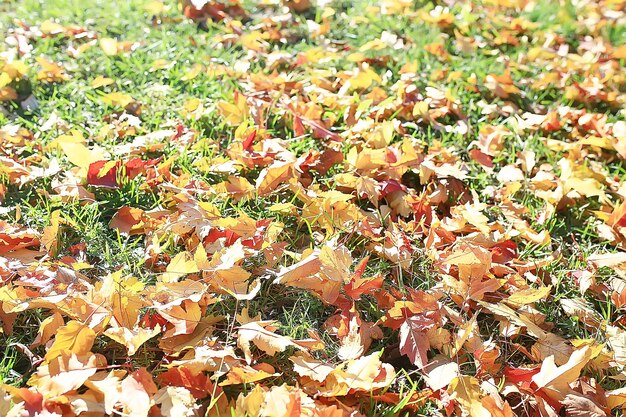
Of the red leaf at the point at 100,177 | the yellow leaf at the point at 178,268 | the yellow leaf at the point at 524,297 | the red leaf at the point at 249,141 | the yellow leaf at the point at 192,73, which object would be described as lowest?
the yellow leaf at the point at 524,297

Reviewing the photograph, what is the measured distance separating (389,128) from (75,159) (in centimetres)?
117

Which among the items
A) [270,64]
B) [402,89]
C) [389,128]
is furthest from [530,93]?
[270,64]

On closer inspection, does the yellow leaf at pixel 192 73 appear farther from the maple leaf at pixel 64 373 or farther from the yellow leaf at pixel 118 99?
the maple leaf at pixel 64 373

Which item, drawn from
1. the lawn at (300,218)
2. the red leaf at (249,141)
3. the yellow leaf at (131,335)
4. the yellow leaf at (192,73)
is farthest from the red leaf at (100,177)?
the yellow leaf at (192,73)

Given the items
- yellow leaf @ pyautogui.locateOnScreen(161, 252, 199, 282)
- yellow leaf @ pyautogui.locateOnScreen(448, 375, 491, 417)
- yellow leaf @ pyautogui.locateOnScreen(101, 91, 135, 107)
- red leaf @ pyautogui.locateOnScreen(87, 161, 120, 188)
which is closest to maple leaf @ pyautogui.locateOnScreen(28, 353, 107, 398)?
yellow leaf @ pyautogui.locateOnScreen(161, 252, 199, 282)

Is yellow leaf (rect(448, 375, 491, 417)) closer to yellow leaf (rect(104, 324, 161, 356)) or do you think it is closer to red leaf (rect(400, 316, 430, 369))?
red leaf (rect(400, 316, 430, 369))

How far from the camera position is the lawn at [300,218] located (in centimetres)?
170

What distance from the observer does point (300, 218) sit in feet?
7.23

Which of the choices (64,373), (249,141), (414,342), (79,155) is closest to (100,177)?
(79,155)

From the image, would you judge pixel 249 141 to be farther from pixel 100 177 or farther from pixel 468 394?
pixel 468 394

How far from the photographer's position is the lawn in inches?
66.8

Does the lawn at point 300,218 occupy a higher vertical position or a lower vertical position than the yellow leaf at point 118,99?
lower

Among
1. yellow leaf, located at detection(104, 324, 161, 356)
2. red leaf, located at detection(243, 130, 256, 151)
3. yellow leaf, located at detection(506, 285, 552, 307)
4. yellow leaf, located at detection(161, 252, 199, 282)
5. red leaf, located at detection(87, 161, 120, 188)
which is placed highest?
red leaf, located at detection(87, 161, 120, 188)

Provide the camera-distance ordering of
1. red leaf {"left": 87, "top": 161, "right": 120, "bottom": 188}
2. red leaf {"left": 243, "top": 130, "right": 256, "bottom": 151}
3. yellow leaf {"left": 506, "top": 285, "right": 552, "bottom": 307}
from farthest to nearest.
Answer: red leaf {"left": 243, "top": 130, "right": 256, "bottom": 151} → red leaf {"left": 87, "top": 161, "right": 120, "bottom": 188} → yellow leaf {"left": 506, "top": 285, "right": 552, "bottom": 307}
